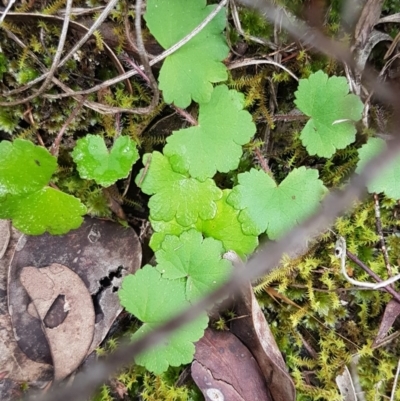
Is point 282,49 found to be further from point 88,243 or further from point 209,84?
point 88,243

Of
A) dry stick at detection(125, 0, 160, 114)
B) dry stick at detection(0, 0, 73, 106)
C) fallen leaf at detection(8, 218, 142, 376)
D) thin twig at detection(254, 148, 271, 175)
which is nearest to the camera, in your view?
dry stick at detection(125, 0, 160, 114)

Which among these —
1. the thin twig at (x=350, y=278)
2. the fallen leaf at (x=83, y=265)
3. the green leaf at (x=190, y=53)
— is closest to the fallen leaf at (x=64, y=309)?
the fallen leaf at (x=83, y=265)

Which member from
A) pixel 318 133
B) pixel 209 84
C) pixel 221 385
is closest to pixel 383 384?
pixel 221 385

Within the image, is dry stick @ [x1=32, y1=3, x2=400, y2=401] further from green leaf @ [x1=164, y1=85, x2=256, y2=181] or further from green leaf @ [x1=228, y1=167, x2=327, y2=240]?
green leaf @ [x1=164, y1=85, x2=256, y2=181]

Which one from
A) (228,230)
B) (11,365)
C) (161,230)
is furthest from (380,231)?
(11,365)

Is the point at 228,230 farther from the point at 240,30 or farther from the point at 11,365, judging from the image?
the point at 11,365

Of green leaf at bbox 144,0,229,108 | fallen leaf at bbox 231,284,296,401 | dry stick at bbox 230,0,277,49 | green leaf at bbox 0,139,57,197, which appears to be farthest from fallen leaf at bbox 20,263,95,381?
dry stick at bbox 230,0,277,49
